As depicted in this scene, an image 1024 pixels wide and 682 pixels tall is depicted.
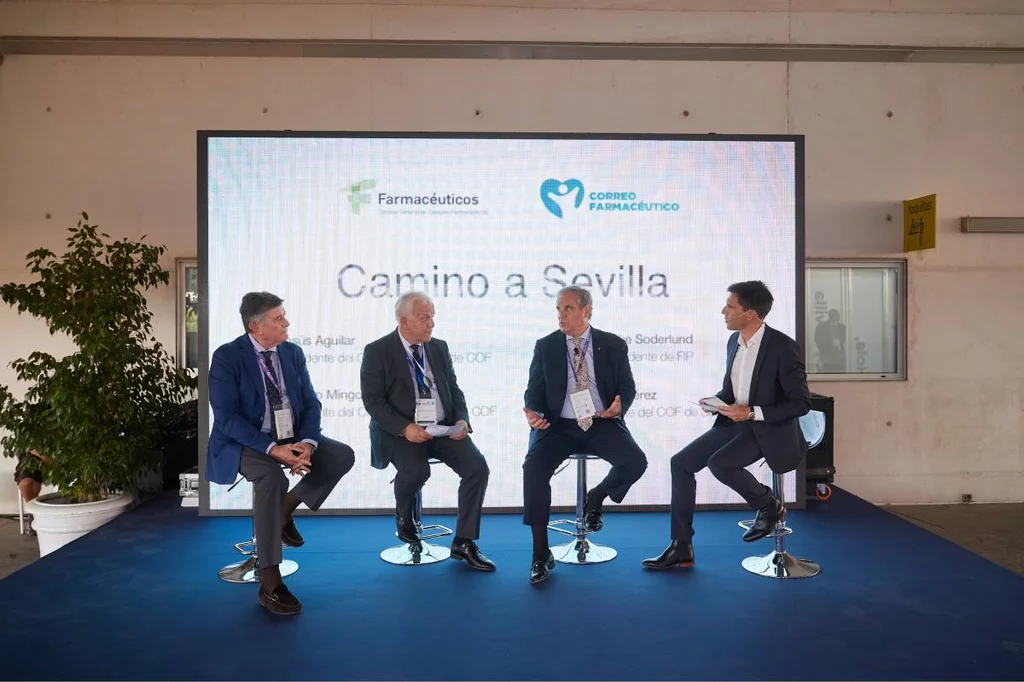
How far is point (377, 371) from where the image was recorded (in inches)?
155

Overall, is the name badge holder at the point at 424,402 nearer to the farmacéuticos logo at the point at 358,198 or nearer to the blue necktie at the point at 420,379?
the blue necktie at the point at 420,379

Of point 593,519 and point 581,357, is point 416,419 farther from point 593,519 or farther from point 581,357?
point 593,519

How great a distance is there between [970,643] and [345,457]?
2.79 m

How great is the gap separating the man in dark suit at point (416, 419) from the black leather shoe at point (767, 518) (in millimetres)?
1294

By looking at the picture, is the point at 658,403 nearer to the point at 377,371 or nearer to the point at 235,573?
the point at 377,371

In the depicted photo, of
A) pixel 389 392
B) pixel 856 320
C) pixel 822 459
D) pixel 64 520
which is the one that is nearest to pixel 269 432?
pixel 389 392

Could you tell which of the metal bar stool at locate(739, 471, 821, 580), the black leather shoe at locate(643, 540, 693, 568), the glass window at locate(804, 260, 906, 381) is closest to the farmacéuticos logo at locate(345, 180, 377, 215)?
the black leather shoe at locate(643, 540, 693, 568)

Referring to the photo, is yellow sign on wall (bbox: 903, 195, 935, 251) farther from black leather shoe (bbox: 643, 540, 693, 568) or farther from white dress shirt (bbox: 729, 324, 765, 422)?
black leather shoe (bbox: 643, 540, 693, 568)

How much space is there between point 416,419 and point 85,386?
83.6 inches

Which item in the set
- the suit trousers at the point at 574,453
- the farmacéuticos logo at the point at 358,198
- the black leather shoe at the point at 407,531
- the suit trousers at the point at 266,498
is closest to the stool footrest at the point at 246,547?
the suit trousers at the point at 266,498

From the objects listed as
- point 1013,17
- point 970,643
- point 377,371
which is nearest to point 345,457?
point 377,371

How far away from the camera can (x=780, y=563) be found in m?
3.78

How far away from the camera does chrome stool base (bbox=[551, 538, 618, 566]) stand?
3941 mm

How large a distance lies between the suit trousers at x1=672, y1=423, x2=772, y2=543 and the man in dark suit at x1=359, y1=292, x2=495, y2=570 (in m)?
0.96
